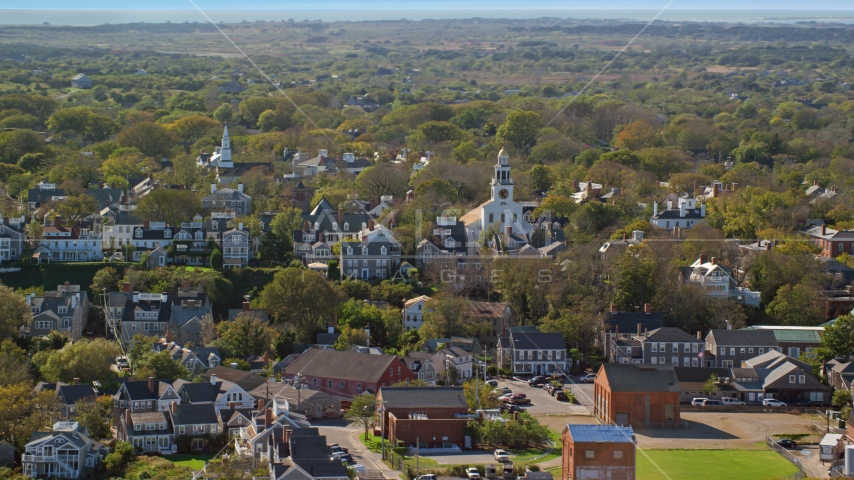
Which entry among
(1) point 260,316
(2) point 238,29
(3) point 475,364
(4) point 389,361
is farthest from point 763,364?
(2) point 238,29

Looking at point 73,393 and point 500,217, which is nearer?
point 73,393

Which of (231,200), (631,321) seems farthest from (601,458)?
(231,200)

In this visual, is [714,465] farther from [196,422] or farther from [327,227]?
[327,227]

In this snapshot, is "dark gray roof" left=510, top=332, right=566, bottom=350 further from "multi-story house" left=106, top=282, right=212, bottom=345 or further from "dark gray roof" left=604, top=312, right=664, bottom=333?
"multi-story house" left=106, top=282, right=212, bottom=345

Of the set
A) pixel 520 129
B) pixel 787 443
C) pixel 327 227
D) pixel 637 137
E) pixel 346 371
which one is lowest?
pixel 637 137

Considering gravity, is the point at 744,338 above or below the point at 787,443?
above
